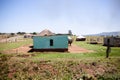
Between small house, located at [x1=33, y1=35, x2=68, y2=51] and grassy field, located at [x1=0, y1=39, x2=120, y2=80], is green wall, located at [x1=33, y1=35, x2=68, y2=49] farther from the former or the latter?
grassy field, located at [x1=0, y1=39, x2=120, y2=80]

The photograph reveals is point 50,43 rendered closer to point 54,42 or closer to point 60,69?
point 54,42

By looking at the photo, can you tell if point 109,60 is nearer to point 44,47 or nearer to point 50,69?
point 50,69

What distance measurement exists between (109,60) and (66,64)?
524 centimetres

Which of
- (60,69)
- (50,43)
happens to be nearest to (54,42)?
(50,43)

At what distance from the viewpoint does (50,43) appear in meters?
28.2

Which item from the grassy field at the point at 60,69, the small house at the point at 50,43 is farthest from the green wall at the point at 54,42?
the grassy field at the point at 60,69

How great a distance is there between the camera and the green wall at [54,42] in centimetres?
2797

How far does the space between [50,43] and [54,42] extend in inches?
30.0

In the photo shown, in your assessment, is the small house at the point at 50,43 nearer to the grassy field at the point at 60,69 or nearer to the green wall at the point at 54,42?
the green wall at the point at 54,42

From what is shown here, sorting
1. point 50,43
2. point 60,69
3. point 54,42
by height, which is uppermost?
point 54,42

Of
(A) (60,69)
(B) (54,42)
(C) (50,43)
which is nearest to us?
(A) (60,69)

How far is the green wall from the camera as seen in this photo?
2797 centimetres

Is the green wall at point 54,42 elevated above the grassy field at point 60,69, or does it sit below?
above

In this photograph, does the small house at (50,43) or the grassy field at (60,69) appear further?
the small house at (50,43)
